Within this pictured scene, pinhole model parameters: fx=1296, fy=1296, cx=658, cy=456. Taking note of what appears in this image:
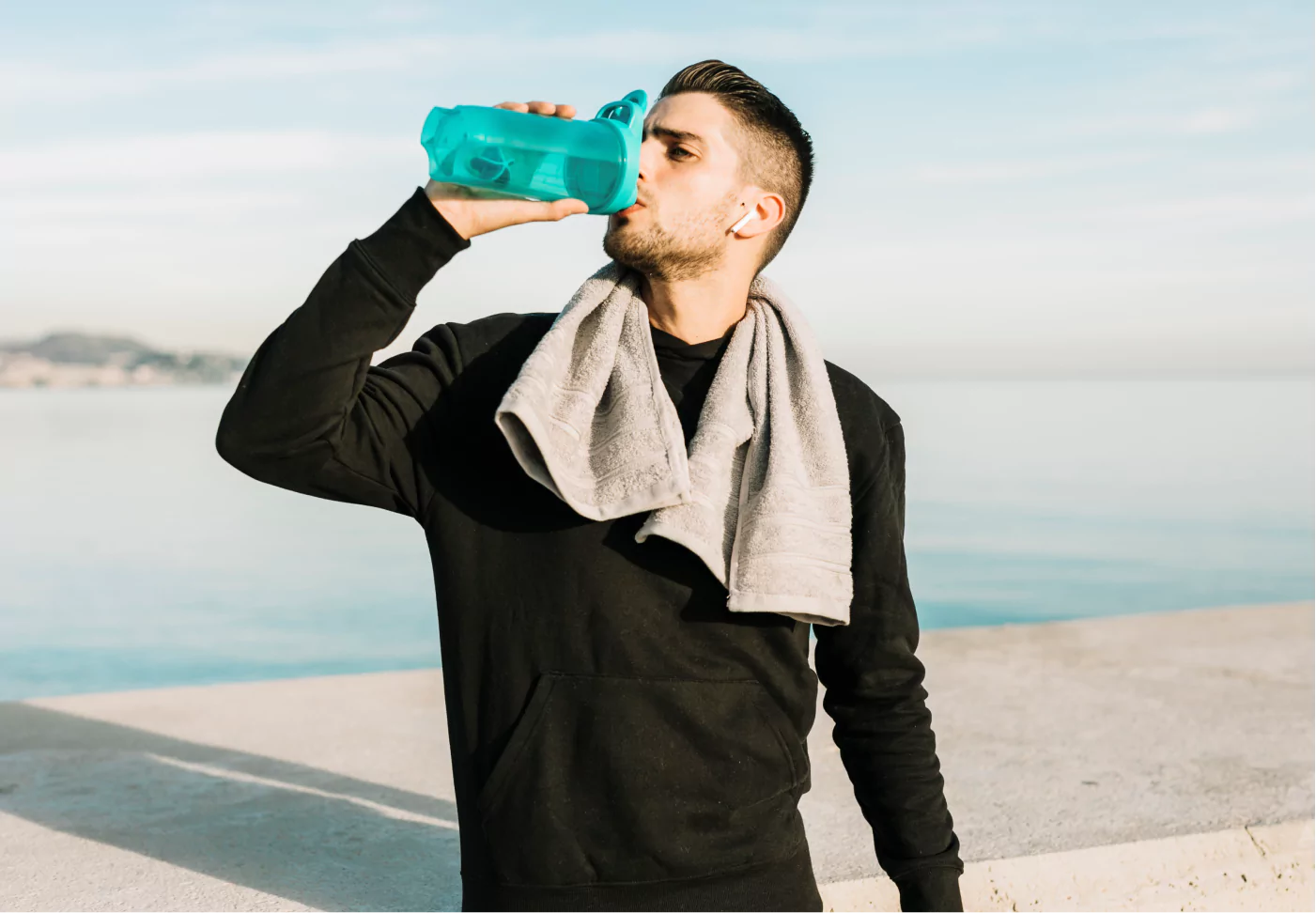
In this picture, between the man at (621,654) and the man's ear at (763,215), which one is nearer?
the man at (621,654)

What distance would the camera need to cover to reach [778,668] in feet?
6.86

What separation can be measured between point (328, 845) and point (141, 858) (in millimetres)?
432

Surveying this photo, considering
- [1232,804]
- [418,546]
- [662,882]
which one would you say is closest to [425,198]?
[662,882]

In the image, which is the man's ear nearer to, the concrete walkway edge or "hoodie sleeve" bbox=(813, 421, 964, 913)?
"hoodie sleeve" bbox=(813, 421, 964, 913)

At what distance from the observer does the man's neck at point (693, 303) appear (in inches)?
86.9

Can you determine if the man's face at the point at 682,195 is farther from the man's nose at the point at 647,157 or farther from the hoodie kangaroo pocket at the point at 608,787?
the hoodie kangaroo pocket at the point at 608,787

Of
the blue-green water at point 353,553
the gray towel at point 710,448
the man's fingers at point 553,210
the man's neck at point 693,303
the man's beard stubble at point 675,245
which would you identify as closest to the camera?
the man's fingers at point 553,210

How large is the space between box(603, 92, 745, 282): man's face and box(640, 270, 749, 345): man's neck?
1.0 inches

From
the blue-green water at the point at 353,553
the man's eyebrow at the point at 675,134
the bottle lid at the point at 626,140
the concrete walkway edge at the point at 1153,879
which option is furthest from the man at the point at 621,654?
the blue-green water at the point at 353,553

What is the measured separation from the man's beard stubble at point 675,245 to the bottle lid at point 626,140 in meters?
0.14

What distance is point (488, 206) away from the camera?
175 cm

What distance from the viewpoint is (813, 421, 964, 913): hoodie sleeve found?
7.09 feet

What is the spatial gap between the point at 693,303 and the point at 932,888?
106 cm

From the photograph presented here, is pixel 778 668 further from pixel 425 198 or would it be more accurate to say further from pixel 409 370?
pixel 425 198
